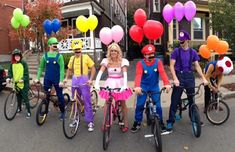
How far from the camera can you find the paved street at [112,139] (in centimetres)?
598

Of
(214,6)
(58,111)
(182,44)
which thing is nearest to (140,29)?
(182,44)

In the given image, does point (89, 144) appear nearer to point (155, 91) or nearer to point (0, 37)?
point (155, 91)

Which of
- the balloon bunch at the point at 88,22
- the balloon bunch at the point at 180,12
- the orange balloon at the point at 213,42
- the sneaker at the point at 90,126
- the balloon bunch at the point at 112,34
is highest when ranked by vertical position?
the balloon bunch at the point at 180,12

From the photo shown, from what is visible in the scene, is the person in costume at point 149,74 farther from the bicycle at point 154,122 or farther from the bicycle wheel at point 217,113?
the bicycle wheel at point 217,113

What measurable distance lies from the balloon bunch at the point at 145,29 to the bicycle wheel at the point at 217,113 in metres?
2.33

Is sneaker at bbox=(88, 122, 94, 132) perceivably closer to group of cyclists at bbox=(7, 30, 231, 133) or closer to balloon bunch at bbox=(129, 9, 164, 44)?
group of cyclists at bbox=(7, 30, 231, 133)

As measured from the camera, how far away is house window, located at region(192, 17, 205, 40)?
24812 mm

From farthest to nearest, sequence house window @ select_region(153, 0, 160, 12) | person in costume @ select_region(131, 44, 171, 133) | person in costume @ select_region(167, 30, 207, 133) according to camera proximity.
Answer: house window @ select_region(153, 0, 160, 12)
person in costume @ select_region(167, 30, 207, 133)
person in costume @ select_region(131, 44, 171, 133)

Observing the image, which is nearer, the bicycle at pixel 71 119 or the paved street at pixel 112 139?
the paved street at pixel 112 139

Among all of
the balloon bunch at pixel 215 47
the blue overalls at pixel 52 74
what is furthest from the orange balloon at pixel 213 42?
the blue overalls at pixel 52 74

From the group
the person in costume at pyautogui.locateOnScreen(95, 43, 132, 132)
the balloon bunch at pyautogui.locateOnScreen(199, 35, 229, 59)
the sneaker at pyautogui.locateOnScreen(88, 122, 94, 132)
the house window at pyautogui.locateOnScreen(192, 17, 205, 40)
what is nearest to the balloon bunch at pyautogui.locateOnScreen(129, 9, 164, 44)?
the balloon bunch at pyautogui.locateOnScreen(199, 35, 229, 59)

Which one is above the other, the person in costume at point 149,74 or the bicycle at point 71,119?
the person in costume at point 149,74

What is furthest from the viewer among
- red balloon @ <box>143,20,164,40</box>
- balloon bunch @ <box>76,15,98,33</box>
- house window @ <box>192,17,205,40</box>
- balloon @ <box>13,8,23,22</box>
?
house window @ <box>192,17,205,40</box>

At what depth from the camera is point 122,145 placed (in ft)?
20.2
